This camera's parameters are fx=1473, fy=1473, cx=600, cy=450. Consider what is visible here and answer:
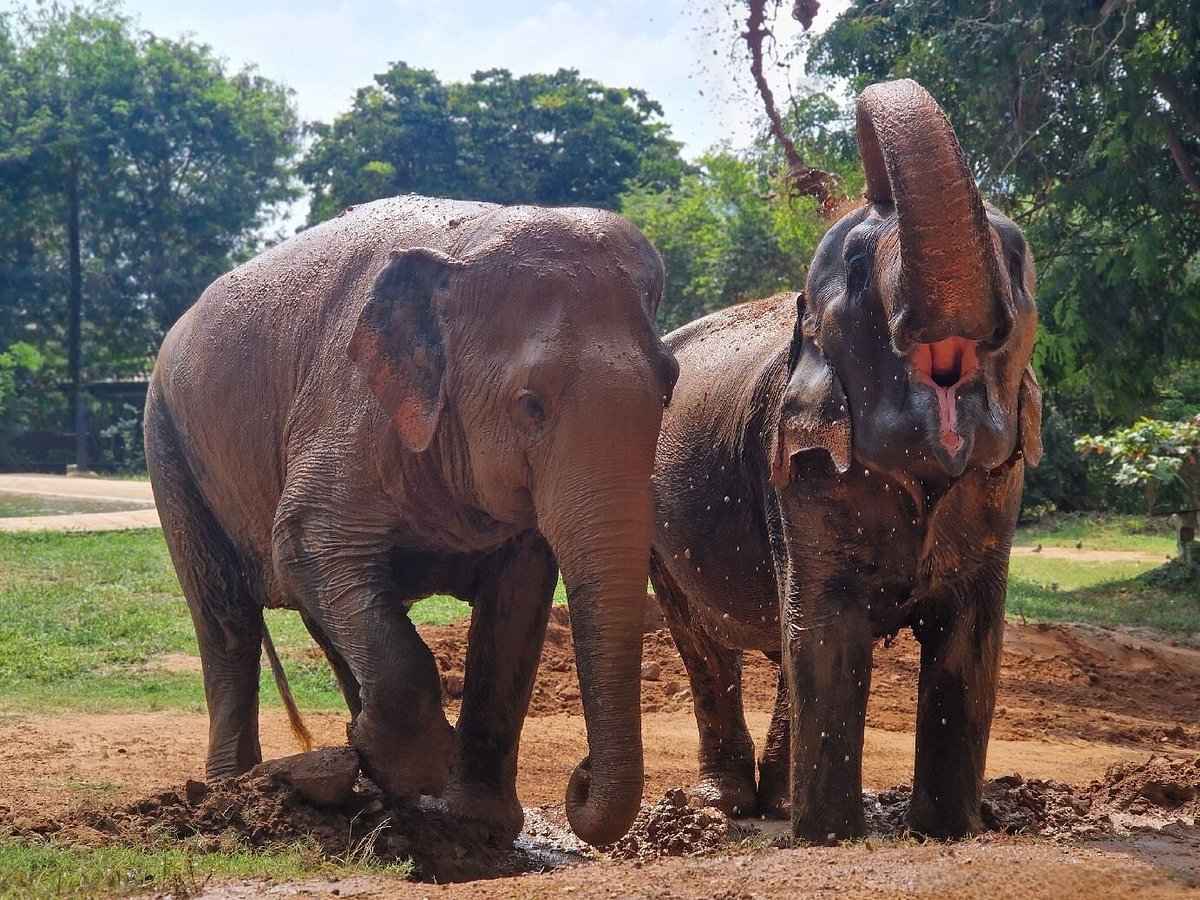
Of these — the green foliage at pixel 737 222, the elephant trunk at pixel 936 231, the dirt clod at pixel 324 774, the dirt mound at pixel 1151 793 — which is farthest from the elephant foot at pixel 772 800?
the green foliage at pixel 737 222

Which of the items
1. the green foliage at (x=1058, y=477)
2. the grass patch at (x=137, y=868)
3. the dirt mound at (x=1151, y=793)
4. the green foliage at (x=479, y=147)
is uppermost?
the green foliage at (x=479, y=147)

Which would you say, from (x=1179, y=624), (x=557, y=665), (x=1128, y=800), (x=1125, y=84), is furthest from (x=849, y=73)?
(x=1128, y=800)

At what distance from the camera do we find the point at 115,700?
9.53m

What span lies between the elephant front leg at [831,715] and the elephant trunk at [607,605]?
64 cm

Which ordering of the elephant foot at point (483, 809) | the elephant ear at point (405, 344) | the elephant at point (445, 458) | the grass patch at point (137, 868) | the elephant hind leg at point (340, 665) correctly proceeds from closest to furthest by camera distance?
the grass patch at point (137, 868) → the elephant at point (445, 458) → the elephant ear at point (405, 344) → the elephant foot at point (483, 809) → the elephant hind leg at point (340, 665)

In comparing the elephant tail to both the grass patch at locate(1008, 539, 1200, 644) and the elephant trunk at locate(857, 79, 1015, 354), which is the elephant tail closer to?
the elephant trunk at locate(857, 79, 1015, 354)

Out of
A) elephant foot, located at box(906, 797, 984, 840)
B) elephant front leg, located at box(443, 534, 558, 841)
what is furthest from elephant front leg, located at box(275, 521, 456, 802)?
elephant foot, located at box(906, 797, 984, 840)

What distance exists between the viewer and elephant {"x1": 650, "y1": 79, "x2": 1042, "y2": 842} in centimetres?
427

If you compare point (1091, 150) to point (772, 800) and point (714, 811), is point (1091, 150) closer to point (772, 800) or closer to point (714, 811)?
point (772, 800)

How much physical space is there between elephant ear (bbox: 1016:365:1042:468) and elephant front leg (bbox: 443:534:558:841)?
2014mm

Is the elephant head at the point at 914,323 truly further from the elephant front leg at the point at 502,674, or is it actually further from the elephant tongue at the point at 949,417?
the elephant front leg at the point at 502,674

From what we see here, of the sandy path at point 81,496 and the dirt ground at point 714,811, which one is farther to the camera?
the sandy path at point 81,496

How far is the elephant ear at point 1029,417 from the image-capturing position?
4891 millimetres

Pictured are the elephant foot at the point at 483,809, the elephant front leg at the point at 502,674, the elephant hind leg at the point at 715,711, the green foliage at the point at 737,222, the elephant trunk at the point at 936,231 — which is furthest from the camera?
the green foliage at the point at 737,222
